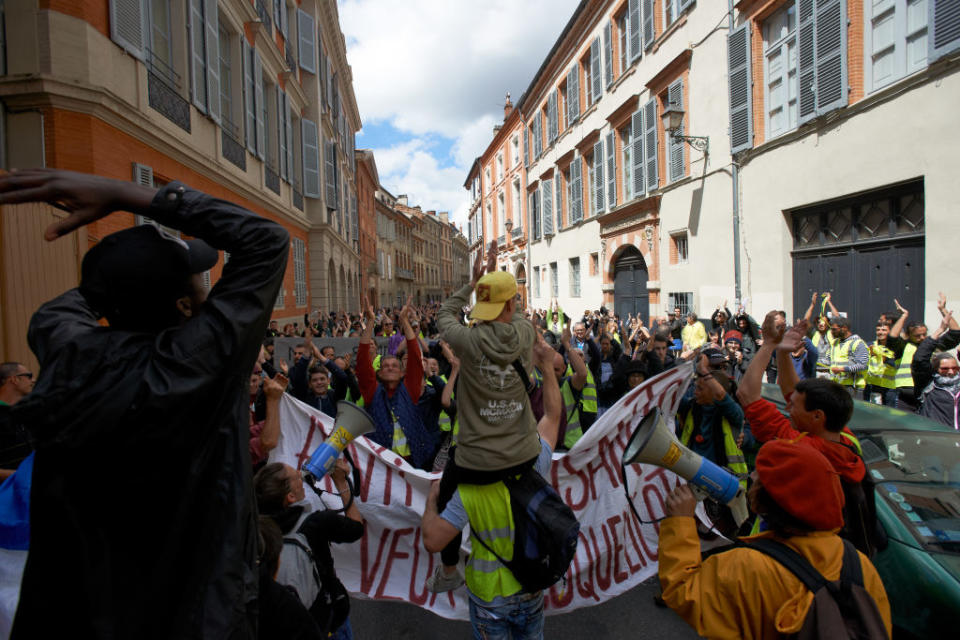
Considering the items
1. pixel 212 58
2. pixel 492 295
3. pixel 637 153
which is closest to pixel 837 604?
pixel 492 295

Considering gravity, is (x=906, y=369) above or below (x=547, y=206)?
below

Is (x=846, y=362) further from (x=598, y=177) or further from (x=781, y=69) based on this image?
(x=598, y=177)

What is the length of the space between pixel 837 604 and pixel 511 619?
119cm

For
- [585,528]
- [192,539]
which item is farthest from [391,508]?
[192,539]

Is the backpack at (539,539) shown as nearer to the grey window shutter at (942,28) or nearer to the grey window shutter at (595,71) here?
the grey window shutter at (942,28)

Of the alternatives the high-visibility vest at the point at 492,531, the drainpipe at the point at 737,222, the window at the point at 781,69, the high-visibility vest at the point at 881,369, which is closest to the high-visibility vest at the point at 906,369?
the high-visibility vest at the point at 881,369

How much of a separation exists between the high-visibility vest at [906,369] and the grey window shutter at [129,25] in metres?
11.3

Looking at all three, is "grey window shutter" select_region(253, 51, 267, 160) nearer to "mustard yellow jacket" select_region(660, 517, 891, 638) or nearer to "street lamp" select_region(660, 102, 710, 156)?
"street lamp" select_region(660, 102, 710, 156)

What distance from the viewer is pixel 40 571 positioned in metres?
1.08

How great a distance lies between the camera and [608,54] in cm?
1791

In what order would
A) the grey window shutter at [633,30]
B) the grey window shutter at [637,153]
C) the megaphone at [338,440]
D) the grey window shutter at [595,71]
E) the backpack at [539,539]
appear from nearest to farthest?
the backpack at [539,539], the megaphone at [338,440], the grey window shutter at [633,30], the grey window shutter at [637,153], the grey window shutter at [595,71]

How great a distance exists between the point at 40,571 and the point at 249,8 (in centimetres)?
1508

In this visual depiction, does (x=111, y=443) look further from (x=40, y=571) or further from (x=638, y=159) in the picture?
(x=638, y=159)

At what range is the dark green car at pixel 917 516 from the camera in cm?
262
